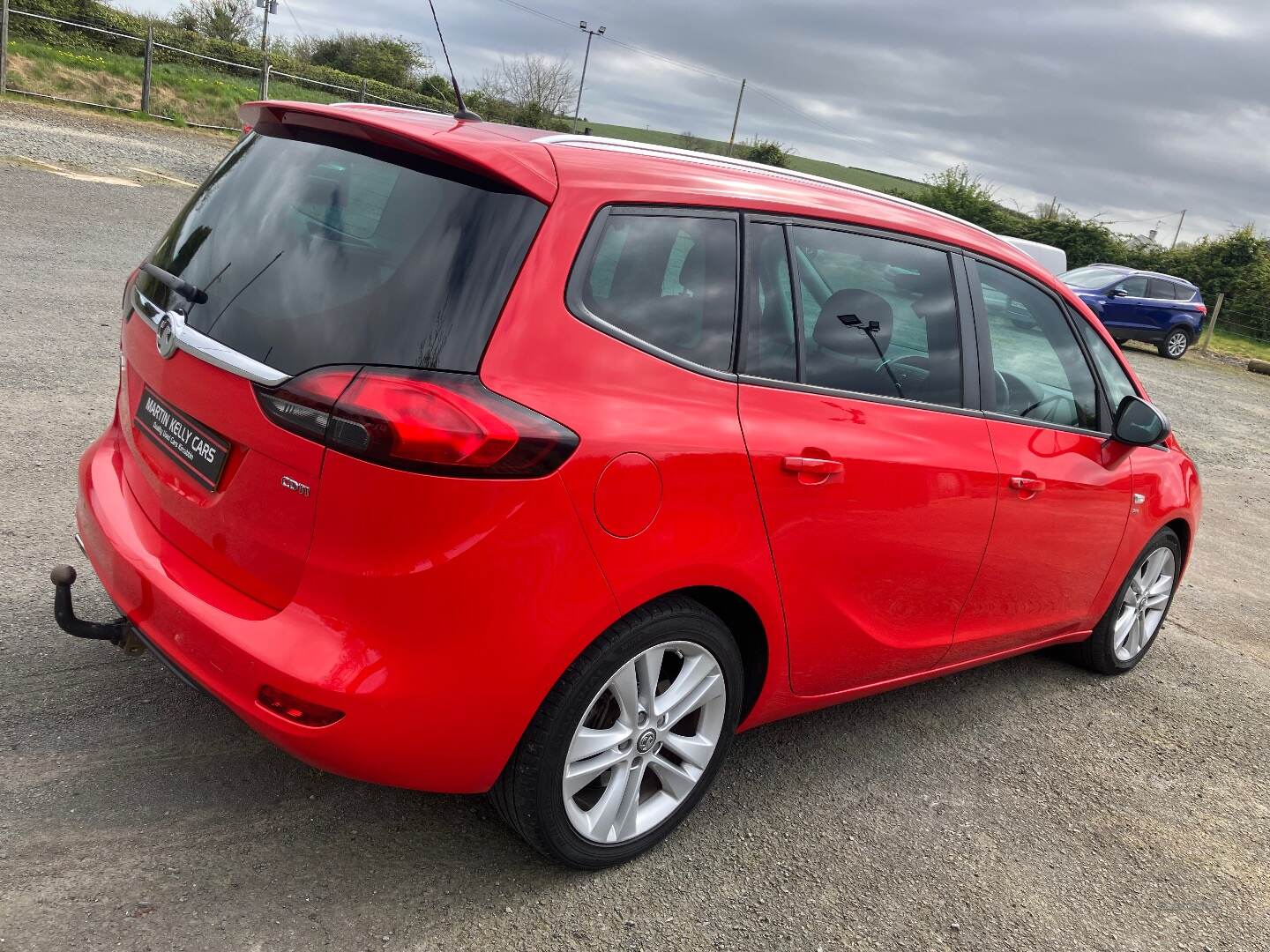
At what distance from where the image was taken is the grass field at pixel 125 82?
2108 centimetres

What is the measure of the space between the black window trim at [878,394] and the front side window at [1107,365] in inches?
32.7

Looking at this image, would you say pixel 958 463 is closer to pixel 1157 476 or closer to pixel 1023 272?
pixel 1023 272

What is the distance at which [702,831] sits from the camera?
118 inches

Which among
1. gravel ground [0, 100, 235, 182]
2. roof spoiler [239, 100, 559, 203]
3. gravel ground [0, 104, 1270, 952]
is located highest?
roof spoiler [239, 100, 559, 203]

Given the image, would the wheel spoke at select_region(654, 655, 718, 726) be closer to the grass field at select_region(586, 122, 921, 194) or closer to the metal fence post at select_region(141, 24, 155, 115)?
the metal fence post at select_region(141, 24, 155, 115)

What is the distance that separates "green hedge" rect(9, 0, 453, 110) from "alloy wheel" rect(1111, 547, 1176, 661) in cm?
2457

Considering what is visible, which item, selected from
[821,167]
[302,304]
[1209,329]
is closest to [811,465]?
[302,304]

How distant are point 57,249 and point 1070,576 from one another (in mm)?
9048

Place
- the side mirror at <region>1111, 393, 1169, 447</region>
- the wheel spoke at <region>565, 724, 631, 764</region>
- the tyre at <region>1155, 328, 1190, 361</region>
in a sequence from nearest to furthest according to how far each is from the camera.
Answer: the wheel spoke at <region>565, 724, 631, 764</region>
the side mirror at <region>1111, 393, 1169, 447</region>
the tyre at <region>1155, 328, 1190, 361</region>

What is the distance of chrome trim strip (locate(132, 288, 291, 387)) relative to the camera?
2.24m

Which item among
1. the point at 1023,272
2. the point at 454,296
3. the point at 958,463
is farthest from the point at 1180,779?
the point at 454,296

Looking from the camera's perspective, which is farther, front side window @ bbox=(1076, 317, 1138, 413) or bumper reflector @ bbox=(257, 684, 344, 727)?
front side window @ bbox=(1076, 317, 1138, 413)

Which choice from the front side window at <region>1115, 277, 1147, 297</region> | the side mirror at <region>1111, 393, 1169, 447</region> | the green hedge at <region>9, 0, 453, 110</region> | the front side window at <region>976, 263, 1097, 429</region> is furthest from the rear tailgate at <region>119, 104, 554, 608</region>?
the green hedge at <region>9, 0, 453, 110</region>

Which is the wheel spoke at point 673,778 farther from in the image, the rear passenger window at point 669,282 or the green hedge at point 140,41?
the green hedge at point 140,41
